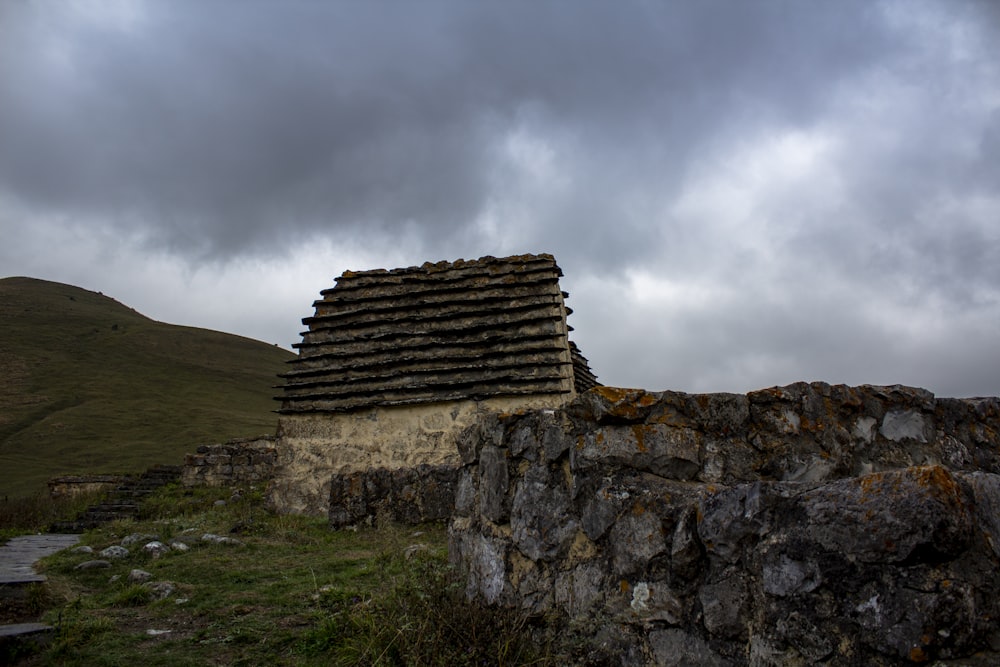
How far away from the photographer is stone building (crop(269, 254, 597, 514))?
10812mm

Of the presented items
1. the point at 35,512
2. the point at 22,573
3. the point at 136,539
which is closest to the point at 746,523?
the point at 22,573

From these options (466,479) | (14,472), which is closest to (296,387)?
(466,479)

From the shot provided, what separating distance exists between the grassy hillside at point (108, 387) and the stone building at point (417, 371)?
53.9ft

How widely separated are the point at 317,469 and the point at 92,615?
6.12 m

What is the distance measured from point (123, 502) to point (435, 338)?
900 centimetres

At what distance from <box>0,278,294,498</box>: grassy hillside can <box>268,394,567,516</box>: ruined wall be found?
16195 millimetres

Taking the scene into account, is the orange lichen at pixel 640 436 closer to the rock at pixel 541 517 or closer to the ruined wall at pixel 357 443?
the rock at pixel 541 517

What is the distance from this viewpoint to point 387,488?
28.6 feet

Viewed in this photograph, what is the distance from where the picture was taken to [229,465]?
18.1m

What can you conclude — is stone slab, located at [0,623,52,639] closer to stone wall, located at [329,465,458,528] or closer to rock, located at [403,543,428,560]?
rock, located at [403,543,428,560]

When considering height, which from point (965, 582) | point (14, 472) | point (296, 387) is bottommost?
point (14, 472)

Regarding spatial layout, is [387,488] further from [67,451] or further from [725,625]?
[67,451]

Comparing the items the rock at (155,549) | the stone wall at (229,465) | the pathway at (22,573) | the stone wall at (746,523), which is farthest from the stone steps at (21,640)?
the stone wall at (229,465)

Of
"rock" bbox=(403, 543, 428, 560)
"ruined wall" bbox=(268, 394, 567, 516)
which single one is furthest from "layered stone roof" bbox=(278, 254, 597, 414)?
"rock" bbox=(403, 543, 428, 560)
